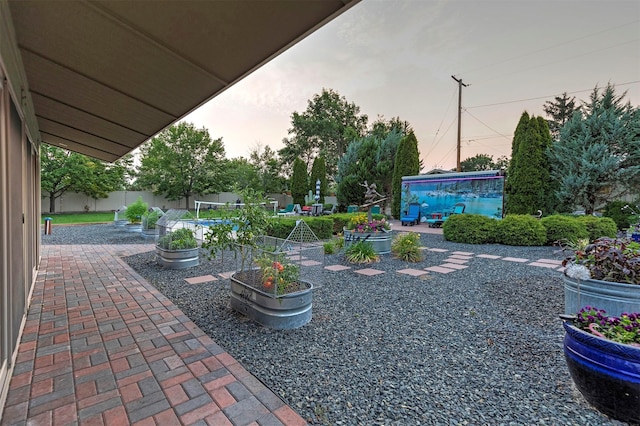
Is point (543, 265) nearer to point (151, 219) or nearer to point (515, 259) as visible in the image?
point (515, 259)

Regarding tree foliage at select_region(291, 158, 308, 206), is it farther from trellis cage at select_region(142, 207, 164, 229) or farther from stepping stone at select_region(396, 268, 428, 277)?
stepping stone at select_region(396, 268, 428, 277)

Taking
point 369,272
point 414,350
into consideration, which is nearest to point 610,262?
point 414,350

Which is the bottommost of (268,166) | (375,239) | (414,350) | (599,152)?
(414,350)

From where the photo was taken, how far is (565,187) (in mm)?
10516

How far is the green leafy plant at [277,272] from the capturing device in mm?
2764

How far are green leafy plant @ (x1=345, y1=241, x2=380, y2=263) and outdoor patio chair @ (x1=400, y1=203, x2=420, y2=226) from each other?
7283mm

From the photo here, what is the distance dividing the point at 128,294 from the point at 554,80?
46.6 feet

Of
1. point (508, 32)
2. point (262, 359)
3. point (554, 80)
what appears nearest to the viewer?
point (262, 359)

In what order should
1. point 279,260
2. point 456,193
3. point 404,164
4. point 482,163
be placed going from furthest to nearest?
point 482,163 → point 404,164 → point 456,193 → point 279,260

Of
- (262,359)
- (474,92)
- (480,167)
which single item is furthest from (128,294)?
(480,167)

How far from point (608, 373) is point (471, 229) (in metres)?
6.91

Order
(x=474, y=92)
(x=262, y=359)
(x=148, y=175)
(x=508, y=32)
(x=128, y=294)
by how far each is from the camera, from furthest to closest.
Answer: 1. (x=148, y=175)
2. (x=474, y=92)
3. (x=508, y=32)
4. (x=128, y=294)
5. (x=262, y=359)

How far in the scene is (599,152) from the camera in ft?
32.6

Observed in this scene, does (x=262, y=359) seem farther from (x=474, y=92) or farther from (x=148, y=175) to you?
(x=148, y=175)
